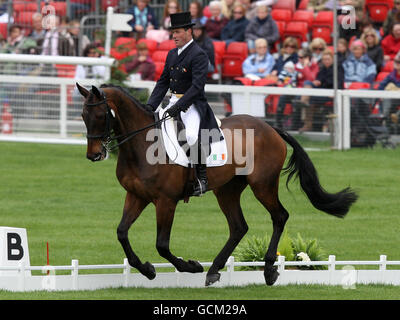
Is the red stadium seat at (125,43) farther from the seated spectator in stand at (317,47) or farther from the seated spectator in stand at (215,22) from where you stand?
the seated spectator in stand at (317,47)

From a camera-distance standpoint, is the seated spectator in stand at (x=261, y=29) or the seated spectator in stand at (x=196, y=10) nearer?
the seated spectator in stand at (x=261, y=29)

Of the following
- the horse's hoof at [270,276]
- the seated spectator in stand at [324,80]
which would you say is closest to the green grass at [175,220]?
the horse's hoof at [270,276]

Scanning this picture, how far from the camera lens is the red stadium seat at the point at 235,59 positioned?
72.7ft

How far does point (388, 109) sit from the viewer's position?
1981 centimetres

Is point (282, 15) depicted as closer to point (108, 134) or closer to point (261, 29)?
point (261, 29)

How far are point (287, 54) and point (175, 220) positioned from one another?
23.8 feet

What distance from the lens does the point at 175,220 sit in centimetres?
1515

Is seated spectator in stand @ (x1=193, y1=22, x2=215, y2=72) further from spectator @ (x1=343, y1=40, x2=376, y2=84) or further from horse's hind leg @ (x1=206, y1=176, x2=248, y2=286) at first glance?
horse's hind leg @ (x1=206, y1=176, x2=248, y2=286)

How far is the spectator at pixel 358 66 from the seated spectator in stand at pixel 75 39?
5.46m

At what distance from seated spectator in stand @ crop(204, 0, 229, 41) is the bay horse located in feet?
40.3

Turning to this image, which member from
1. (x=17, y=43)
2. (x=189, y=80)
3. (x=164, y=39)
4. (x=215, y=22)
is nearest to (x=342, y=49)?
(x=215, y=22)

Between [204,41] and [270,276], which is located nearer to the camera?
[270,276]
